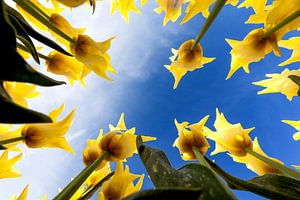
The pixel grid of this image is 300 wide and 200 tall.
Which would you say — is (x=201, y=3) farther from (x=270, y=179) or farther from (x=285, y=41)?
(x=270, y=179)

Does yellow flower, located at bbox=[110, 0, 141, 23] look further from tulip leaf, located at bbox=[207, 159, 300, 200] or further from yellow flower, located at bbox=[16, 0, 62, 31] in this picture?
tulip leaf, located at bbox=[207, 159, 300, 200]

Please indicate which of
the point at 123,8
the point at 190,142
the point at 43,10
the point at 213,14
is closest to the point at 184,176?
the point at 213,14

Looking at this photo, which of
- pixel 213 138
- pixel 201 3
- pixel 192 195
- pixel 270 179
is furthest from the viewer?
pixel 213 138

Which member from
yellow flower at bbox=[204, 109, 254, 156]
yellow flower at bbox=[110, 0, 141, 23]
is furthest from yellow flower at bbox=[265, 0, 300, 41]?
yellow flower at bbox=[110, 0, 141, 23]

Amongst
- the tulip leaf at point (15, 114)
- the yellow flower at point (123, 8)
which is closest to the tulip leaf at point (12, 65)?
the tulip leaf at point (15, 114)

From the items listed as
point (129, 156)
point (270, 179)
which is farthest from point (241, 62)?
point (270, 179)

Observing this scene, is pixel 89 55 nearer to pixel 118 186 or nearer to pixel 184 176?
pixel 118 186

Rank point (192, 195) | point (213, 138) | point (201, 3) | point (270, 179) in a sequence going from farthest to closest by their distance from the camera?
point (213, 138)
point (201, 3)
point (270, 179)
point (192, 195)
